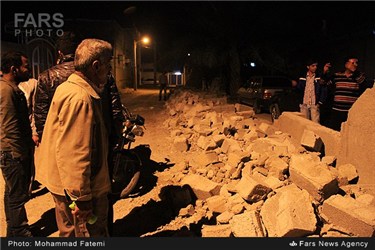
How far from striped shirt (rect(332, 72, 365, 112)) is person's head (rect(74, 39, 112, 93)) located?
471cm

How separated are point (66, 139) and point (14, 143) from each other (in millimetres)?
1681

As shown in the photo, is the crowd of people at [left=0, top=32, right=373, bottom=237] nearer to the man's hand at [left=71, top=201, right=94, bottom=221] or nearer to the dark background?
the man's hand at [left=71, top=201, right=94, bottom=221]

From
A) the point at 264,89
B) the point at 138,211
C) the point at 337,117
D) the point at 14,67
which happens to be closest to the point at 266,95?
the point at 264,89

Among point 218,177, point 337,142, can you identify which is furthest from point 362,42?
point 218,177

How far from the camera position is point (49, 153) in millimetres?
2398

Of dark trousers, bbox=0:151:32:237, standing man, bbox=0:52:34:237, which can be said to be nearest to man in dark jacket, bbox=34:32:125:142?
standing man, bbox=0:52:34:237

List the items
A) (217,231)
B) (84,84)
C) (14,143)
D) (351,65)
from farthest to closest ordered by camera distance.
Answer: (351,65) → (217,231) → (14,143) → (84,84)

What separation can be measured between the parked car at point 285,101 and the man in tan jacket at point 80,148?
933cm

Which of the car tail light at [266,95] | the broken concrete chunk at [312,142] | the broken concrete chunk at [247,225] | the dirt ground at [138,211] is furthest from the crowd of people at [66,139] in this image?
the car tail light at [266,95]

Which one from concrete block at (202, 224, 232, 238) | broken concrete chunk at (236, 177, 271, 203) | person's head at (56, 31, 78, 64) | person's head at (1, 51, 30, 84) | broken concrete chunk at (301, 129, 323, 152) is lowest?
concrete block at (202, 224, 232, 238)

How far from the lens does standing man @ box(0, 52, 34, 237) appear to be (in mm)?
3471

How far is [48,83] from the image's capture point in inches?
137

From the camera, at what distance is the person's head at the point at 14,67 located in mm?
3559

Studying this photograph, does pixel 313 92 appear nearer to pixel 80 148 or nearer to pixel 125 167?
pixel 125 167
